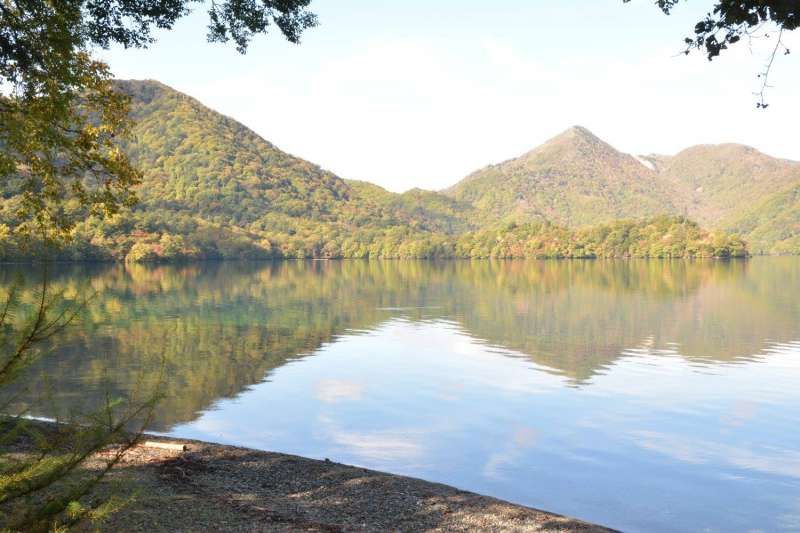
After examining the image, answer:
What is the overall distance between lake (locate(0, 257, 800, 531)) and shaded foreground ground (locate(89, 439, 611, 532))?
3081mm

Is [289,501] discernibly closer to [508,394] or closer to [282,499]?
[282,499]

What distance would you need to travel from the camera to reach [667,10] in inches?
553

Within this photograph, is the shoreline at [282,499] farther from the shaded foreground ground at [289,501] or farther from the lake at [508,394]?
the lake at [508,394]

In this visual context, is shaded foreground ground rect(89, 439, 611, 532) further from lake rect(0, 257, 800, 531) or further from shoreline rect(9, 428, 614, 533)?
lake rect(0, 257, 800, 531)

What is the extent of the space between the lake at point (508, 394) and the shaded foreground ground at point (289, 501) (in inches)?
121

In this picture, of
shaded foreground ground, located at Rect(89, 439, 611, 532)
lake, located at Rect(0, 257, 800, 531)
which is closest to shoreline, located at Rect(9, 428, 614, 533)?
shaded foreground ground, located at Rect(89, 439, 611, 532)

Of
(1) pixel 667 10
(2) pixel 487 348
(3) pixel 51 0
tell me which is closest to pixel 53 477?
(1) pixel 667 10

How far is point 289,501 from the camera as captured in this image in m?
14.1

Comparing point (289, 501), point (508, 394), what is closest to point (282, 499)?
point (289, 501)

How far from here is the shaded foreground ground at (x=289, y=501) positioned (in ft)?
39.6

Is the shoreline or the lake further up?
the shoreline

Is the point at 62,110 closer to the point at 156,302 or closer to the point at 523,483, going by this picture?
the point at 523,483

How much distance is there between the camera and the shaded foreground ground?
39.6ft

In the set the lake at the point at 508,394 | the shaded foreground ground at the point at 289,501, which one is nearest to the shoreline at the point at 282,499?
the shaded foreground ground at the point at 289,501
